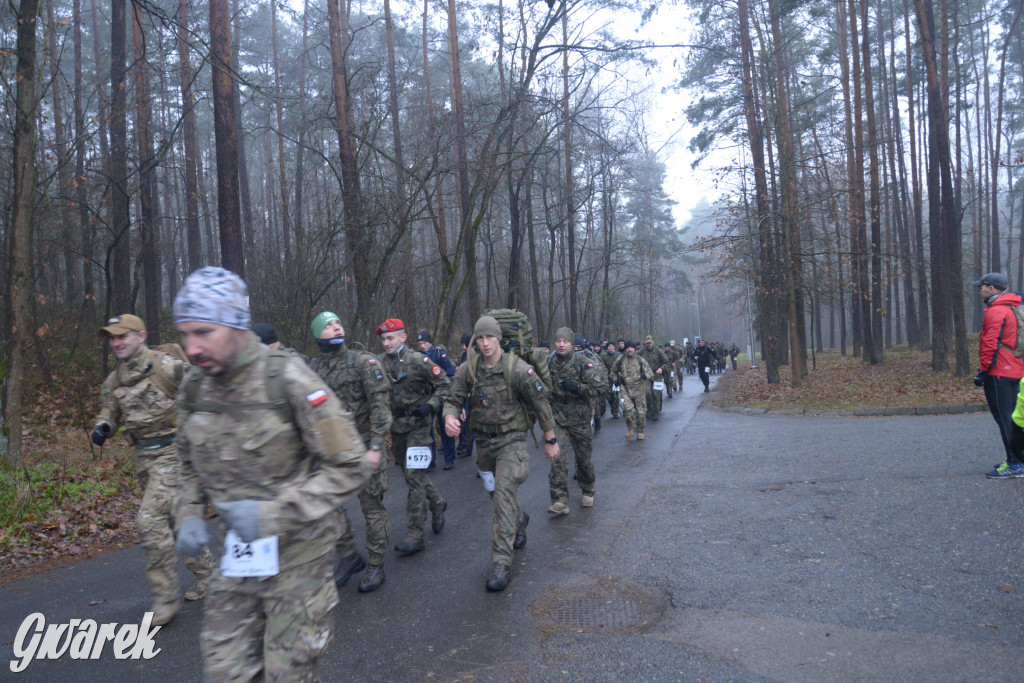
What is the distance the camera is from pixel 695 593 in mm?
5129

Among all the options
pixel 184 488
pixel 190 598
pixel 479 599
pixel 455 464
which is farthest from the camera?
pixel 455 464

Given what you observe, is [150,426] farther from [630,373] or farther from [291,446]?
[630,373]

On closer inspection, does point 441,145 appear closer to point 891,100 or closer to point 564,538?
point 564,538

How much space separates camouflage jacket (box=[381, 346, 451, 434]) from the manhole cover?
210 cm

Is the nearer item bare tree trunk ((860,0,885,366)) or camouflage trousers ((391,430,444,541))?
camouflage trousers ((391,430,444,541))

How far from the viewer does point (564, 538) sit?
268 inches

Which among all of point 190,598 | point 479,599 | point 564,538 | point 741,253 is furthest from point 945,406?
point 190,598

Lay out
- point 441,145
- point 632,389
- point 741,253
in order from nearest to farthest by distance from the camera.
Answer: point 632,389
point 441,145
point 741,253

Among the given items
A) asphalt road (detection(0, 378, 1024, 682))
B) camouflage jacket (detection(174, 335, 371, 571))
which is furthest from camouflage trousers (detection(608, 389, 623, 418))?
camouflage jacket (detection(174, 335, 371, 571))

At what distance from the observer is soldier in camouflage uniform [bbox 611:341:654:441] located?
46.1 ft

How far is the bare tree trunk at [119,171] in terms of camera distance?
45.4 feet

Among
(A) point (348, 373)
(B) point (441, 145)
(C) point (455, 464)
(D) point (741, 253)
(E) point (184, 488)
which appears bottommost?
(C) point (455, 464)

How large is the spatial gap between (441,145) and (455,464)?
7759mm

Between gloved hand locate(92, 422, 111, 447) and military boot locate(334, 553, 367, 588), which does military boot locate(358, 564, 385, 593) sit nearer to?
military boot locate(334, 553, 367, 588)
